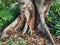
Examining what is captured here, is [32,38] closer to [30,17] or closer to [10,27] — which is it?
[10,27]

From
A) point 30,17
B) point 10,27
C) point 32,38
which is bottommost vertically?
point 32,38

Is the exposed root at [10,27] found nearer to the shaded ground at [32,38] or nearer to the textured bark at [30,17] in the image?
the textured bark at [30,17]

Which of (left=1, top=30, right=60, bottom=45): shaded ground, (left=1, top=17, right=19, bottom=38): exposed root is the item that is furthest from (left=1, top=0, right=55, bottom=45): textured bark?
(left=1, top=30, right=60, bottom=45): shaded ground

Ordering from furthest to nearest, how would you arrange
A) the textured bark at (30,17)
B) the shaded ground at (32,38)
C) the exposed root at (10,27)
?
the textured bark at (30,17) < the exposed root at (10,27) < the shaded ground at (32,38)

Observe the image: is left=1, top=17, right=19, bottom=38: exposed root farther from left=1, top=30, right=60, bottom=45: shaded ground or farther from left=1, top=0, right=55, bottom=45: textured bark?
left=1, top=30, right=60, bottom=45: shaded ground

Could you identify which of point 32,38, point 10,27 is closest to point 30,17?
point 10,27

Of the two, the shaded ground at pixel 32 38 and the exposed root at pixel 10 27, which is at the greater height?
the exposed root at pixel 10 27

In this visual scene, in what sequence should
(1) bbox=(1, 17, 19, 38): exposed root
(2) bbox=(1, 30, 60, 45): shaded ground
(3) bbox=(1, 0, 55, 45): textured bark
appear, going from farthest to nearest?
(3) bbox=(1, 0, 55, 45): textured bark
(1) bbox=(1, 17, 19, 38): exposed root
(2) bbox=(1, 30, 60, 45): shaded ground

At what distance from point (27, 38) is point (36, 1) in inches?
66.3

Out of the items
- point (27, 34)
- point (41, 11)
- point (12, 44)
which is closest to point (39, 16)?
point (41, 11)

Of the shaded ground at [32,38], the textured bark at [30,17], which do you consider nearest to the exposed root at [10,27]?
the textured bark at [30,17]

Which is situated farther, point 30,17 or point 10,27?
point 30,17

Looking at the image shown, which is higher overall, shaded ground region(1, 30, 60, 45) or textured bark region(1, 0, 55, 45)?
textured bark region(1, 0, 55, 45)

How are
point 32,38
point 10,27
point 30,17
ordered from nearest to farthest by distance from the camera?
1. point 32,38
2. point 10,27
3. point 30,17
